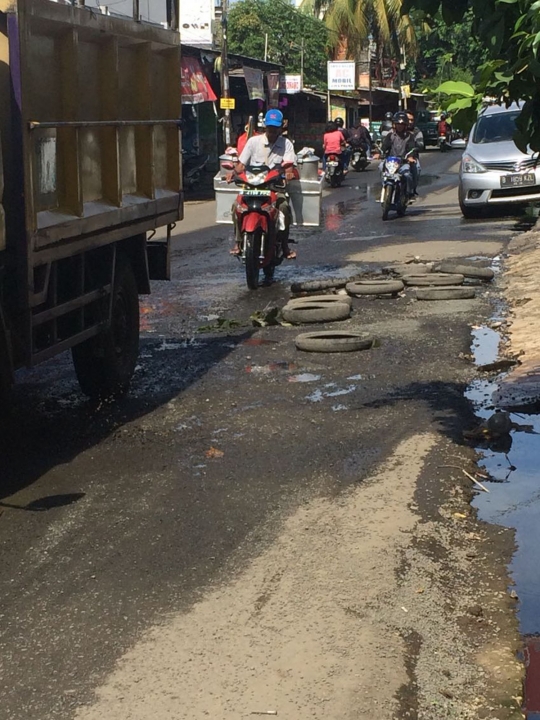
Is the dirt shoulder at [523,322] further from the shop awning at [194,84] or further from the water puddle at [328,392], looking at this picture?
the shop awning at [194,84]

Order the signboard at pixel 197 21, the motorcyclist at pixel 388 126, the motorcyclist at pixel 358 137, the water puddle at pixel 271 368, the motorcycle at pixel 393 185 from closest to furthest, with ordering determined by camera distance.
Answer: the water puddle at pixel 271 368 < the motorcycle at pixel 393 185 < the motorcyclist at pixel 388 126 < the signboard at pixel 197 21 < the motorcyclist at pixel 358 137

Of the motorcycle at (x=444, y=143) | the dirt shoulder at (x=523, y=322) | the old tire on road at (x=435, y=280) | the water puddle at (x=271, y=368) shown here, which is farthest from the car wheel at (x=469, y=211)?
the motorcycle at (x=444, y=143)

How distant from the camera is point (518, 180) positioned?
62.3 ft

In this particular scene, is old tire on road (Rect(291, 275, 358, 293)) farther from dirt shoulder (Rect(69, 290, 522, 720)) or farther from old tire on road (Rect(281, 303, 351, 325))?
dirt shoulder (Rect(69, 290, 522, 720))

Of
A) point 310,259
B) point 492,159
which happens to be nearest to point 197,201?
point 492,159

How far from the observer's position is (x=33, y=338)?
6.23 meters

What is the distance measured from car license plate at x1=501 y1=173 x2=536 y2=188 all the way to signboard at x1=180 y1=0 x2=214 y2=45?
738 inches

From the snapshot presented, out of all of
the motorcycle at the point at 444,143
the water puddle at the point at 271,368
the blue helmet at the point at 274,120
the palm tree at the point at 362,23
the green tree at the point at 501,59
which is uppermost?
the palm tree at the point at 362,23

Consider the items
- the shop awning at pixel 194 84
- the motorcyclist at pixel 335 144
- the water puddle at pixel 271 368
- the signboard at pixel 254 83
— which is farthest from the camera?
the signboard at pixel 254 83

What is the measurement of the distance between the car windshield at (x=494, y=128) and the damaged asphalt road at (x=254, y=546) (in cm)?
1212

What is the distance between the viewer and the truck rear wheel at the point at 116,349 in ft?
24.3

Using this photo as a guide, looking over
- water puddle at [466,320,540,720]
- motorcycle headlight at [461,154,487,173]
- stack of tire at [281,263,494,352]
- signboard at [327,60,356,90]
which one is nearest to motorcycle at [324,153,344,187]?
motorcycle headlight at [461,154,487,173]

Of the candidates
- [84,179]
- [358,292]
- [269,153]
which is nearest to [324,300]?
[358,292]

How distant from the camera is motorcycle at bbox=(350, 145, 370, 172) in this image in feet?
129
